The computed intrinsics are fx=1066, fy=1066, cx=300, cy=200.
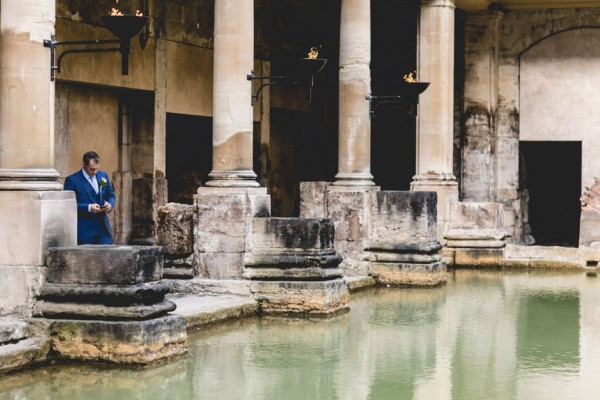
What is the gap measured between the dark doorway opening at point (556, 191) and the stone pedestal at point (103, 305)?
16892 mm

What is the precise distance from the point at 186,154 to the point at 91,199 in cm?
739

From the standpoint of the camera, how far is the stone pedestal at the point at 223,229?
11023 mm

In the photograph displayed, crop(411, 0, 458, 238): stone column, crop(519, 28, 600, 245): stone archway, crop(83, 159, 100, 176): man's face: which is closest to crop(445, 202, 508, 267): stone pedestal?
crop(411, 0, 458, 238): stone column

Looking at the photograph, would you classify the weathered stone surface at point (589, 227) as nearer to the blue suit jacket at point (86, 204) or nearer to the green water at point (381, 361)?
the green water at point (381, 361)

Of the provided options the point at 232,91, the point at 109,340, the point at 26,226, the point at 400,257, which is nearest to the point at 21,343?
the point at 109,340

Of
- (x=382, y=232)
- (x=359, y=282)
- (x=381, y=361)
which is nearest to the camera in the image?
(x=381, y=361)

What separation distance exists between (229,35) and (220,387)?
4.84 meters

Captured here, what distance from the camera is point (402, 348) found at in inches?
369

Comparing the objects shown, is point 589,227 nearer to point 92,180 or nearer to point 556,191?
point 556,191

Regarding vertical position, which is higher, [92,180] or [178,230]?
[92,180]

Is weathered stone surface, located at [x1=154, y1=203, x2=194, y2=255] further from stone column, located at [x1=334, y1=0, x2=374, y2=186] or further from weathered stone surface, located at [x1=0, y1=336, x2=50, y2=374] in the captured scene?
stone column, located at [x1=334, y1=0, x2=374, y2=186]

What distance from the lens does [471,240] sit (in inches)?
681

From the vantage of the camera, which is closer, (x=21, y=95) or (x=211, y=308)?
(x=21, y=95)

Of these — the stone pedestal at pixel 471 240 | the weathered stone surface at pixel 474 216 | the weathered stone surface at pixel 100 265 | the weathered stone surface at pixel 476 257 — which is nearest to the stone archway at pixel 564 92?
the weathered stone surface at pixel 474 216
